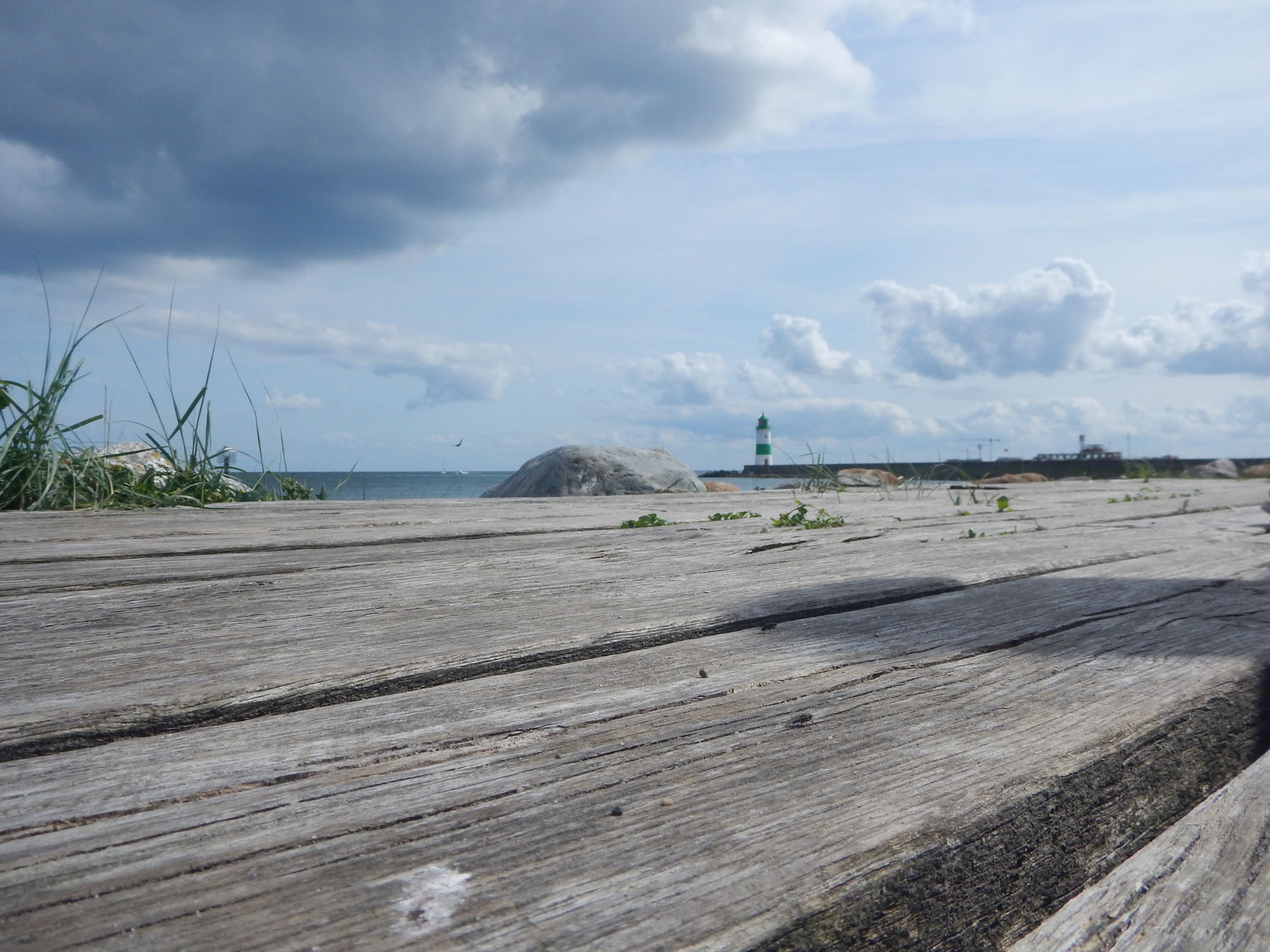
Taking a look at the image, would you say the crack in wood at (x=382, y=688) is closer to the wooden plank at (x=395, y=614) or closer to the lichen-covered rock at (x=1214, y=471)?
the wooden plank at (x=395, y=614)

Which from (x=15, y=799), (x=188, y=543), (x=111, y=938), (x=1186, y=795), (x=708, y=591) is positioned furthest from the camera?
(x=188, y=543)

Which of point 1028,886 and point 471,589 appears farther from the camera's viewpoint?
point 471,589

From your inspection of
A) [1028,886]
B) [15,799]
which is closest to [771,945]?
[1028,886]

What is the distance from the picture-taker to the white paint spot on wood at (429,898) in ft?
1.83

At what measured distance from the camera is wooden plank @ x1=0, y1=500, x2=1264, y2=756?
3.06 ft

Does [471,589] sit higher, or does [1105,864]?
[471,589]

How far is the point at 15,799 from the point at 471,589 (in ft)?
2.92

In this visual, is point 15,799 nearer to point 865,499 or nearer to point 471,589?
point 471,589

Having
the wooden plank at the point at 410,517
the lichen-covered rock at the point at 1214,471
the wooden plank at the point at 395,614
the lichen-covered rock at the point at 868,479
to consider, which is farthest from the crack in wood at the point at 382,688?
the lichen-covered rock at the point at 1214,471

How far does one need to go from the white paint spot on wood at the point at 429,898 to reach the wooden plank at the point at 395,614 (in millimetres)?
394

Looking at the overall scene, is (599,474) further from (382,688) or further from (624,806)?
(624,806)

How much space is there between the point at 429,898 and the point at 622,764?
0.24 meters

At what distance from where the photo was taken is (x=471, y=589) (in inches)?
61.0

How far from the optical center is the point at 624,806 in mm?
707
